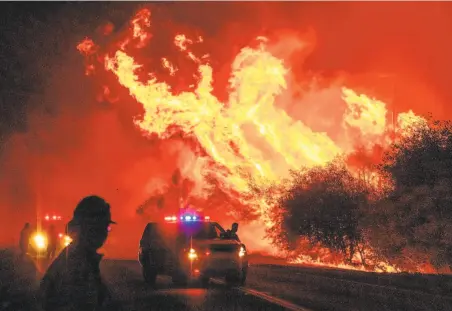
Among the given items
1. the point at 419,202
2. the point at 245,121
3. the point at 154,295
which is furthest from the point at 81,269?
the point at 245,121

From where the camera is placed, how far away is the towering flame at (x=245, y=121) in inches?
2067

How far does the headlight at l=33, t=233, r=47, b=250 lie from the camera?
86.4ft

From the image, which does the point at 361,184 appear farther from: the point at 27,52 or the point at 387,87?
the point at 27,52

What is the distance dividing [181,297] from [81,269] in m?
13.0

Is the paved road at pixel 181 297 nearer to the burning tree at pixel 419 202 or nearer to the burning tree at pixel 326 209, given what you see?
the burning tree at pixel 419 202

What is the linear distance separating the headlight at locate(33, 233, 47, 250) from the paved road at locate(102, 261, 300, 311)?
12.0 ft

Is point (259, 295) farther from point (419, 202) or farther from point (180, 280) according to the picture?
point (419, 202)

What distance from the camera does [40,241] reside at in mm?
26328

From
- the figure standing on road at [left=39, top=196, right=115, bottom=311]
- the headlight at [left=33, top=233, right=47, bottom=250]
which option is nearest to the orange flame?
the headlight at [left=33, top=233, right=47, bottom=250]

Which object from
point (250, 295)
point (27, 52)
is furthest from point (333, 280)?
point (27, 52)

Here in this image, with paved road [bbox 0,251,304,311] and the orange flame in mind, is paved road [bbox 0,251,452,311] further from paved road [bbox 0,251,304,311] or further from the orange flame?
the orange flame

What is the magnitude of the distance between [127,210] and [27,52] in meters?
29.1

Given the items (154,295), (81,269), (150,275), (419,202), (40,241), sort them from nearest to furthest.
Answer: (81,269), (154,295), (150,275), (40,241), (419,202)

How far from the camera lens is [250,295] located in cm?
1833
